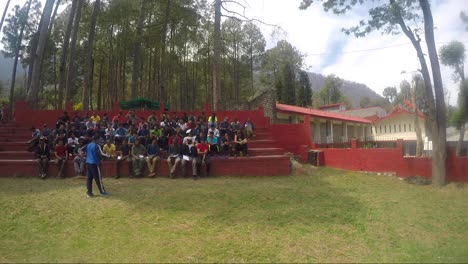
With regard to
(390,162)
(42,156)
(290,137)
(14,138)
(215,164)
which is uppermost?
(14,138)

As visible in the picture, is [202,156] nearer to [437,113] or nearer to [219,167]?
[219,167]

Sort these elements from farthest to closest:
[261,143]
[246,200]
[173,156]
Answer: [261,143] < [173,156] < [246,200]

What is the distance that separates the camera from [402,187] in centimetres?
1066

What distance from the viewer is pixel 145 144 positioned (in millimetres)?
12078

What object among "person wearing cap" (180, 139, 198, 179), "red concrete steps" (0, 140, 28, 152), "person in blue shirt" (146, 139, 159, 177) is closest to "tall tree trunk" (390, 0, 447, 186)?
"person wearing cap" (180, 139, 198, 179)

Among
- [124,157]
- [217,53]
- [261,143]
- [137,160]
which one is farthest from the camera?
[217,53]

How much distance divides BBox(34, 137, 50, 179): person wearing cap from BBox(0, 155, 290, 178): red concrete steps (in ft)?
0.67

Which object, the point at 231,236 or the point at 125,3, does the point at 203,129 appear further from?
the point at 125,3

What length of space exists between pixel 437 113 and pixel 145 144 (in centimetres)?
1012

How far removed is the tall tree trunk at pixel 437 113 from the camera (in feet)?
35.6

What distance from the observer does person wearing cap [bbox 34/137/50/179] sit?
1121 centimetres

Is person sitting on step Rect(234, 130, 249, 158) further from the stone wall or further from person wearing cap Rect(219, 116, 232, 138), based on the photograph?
the stone wall

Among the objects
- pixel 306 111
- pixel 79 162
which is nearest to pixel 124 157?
pixel 79 162

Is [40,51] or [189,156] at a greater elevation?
[40,51]
